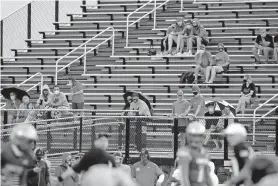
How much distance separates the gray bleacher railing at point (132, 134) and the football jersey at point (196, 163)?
9349 mm

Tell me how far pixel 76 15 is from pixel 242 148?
2601 cm

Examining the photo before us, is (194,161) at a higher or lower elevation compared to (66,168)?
higher

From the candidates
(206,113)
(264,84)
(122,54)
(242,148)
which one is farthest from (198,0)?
(242,148)

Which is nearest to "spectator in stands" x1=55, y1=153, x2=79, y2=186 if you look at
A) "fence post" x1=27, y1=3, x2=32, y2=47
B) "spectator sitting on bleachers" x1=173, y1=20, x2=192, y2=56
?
"spectator sitting on bleachers" x1=173, y1=20, x2=192, y2=56

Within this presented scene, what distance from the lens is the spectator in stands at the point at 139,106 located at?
3344 cm

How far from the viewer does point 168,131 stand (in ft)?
107

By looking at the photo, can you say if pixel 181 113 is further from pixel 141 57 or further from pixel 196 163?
pixel 196 163

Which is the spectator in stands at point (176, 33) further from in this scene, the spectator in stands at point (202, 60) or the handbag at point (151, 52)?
the spectator in stands at point (202, 60)

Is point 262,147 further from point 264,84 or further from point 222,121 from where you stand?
point 264,84

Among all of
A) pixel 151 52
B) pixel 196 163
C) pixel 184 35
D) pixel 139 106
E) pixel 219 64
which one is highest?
pixel 184 35

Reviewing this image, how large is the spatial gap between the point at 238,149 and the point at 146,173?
803 cm

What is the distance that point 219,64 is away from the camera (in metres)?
39.4

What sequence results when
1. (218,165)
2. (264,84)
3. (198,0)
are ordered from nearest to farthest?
(218,165) → (264,84) → (198,0)

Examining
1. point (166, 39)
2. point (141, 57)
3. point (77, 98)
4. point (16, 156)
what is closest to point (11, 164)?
point (16, 156)
